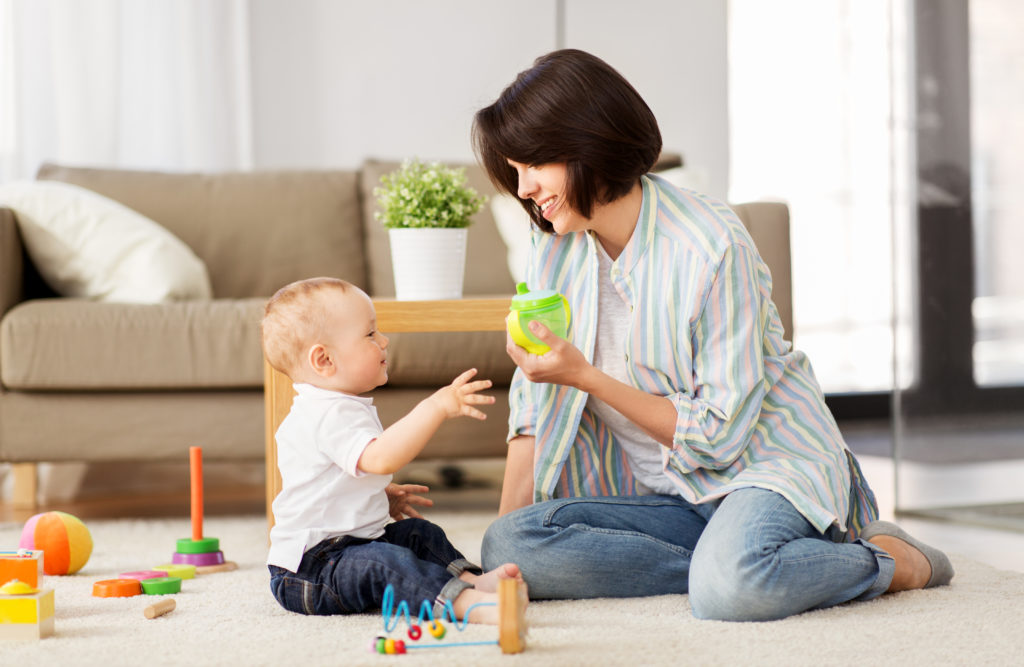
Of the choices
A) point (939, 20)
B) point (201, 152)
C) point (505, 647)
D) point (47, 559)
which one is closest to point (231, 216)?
point (201, 152)

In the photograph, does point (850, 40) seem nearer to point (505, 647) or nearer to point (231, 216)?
point (231, 216)

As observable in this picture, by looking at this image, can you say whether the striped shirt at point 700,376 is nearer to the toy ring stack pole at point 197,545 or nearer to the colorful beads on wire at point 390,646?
the colorful beads on wire at point 390,646

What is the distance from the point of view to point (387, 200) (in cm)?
201

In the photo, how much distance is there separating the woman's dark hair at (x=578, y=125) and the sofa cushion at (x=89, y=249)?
1.37m

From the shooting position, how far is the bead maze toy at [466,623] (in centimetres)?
116

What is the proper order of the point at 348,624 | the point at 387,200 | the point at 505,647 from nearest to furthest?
the point at 505,647, the point at 348,624, the point at 387,200

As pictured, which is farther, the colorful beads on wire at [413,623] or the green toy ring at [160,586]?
the green toy ring at [160,586]

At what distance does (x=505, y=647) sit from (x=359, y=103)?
2784 mm

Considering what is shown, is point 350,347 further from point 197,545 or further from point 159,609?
point 197,545

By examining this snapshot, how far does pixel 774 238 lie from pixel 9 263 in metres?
1.64

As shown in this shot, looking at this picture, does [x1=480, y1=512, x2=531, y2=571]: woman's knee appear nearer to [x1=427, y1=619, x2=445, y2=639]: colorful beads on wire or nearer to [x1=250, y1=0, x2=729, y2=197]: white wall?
[x1=427, y1=619, x2=445, y2=639]: colorful beads on wire

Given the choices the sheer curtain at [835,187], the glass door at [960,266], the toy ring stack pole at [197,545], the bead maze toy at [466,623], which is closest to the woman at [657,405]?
the bead maze toy at [466,623]

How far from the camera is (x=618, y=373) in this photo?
1.53 m

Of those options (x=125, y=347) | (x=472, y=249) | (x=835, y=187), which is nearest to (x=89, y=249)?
(x=125, y=347)
